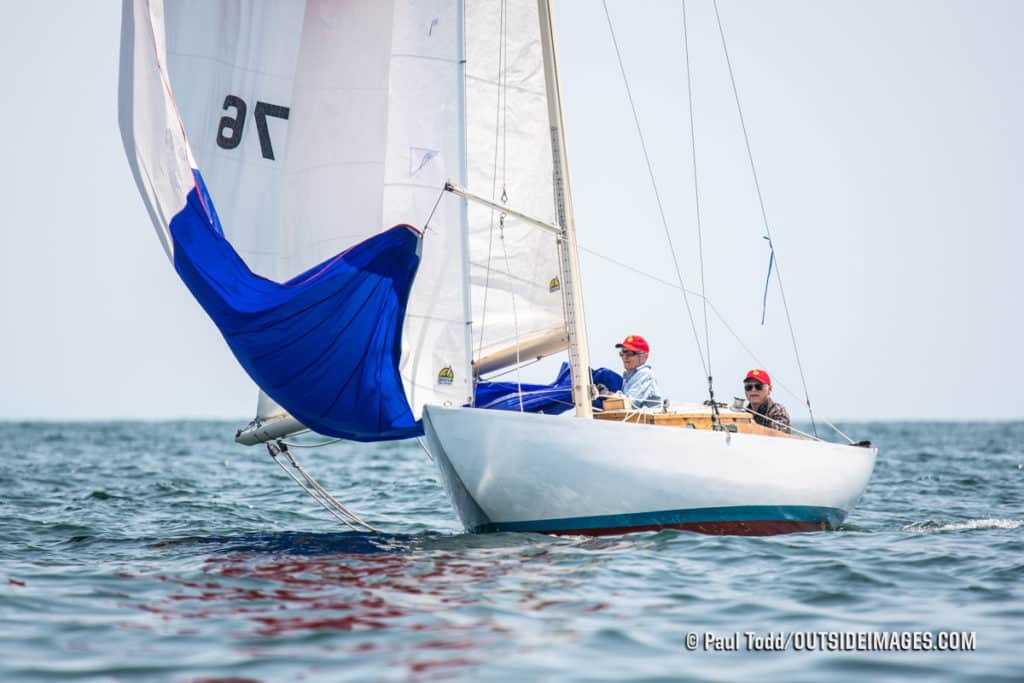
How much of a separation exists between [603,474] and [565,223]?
247cm

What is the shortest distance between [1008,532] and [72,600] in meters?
8.42

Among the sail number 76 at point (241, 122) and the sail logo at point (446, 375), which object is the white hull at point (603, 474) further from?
the sail number 76 at point (241, 122)

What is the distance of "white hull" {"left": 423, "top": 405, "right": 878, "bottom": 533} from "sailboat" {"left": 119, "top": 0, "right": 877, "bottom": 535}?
0.02 meters

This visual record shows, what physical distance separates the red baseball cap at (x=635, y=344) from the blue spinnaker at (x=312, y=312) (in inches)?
119

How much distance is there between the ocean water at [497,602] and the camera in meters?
5.88

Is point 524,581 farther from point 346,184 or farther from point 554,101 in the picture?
point 554,101

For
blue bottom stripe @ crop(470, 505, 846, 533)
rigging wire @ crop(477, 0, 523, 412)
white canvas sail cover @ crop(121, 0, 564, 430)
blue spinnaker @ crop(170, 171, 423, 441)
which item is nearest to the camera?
blue spinnaker @ crop(170, 171, 423, 441)

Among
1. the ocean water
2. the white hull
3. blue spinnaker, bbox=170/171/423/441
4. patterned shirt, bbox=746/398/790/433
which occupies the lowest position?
the ocean water

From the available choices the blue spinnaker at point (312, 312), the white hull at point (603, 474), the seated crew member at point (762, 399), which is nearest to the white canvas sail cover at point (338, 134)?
the blue spinnaker at point (312, 312)

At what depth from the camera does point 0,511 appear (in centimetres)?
1348

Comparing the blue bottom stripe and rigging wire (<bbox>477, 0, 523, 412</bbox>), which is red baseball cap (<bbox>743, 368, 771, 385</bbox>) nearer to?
the blue bottom stripe

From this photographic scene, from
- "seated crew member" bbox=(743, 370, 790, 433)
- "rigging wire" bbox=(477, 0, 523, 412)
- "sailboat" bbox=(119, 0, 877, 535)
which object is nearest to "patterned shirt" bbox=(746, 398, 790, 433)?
"seated crew member" bbox=(743, 370, 790, 433)

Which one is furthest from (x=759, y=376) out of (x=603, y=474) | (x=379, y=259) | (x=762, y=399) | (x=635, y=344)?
(x=379, y=259)

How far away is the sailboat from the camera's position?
31.7ft
